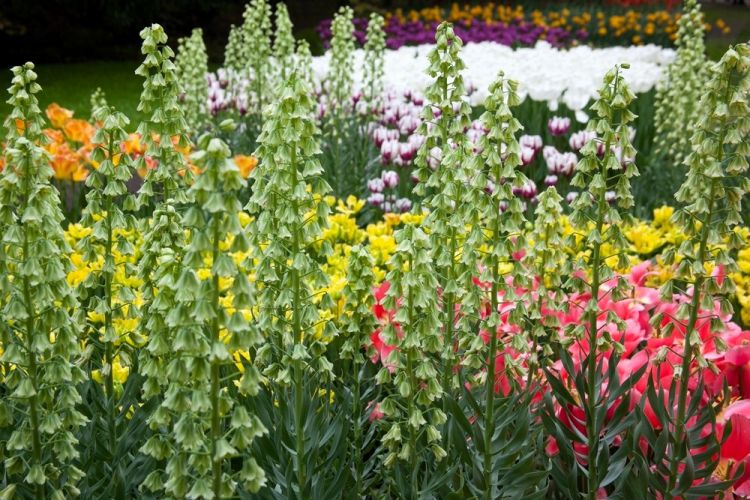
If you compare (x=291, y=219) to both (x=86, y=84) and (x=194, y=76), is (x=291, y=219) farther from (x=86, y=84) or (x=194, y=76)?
(x=86, y=84)

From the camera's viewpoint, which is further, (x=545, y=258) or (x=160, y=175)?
(x=545, y=258)

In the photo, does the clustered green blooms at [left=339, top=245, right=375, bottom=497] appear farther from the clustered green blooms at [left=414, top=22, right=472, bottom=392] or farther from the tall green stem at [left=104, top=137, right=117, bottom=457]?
the tall green stem at [left=104, top=137, right=117, bottom=457]

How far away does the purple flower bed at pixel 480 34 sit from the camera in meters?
14.5

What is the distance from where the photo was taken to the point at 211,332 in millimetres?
1425

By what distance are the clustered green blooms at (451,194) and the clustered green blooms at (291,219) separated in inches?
12.2

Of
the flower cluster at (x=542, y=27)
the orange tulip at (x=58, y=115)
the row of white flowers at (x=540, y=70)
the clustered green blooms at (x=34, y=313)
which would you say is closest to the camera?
the clustered green blooms at (x=34, y=313)

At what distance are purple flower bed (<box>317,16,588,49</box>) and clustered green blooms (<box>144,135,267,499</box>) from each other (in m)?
12.9

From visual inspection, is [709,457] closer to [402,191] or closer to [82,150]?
[402,191]

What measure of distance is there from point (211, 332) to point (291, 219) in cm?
42

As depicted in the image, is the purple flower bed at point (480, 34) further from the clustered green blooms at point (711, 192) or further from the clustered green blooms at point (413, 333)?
the clustered green blooms at point (413, 333)

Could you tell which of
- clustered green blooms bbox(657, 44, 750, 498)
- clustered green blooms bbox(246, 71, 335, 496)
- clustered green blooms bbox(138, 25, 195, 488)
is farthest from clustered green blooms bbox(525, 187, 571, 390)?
clustered green blooms bbox(138, 25, 195, 488)

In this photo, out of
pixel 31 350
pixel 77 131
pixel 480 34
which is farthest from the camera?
pixel 480 34

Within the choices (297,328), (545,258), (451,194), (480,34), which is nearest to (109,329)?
(297,328)


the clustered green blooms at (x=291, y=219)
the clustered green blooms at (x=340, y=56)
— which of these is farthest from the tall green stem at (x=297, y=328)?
the clustered green blooms at (x=340, y=56)
